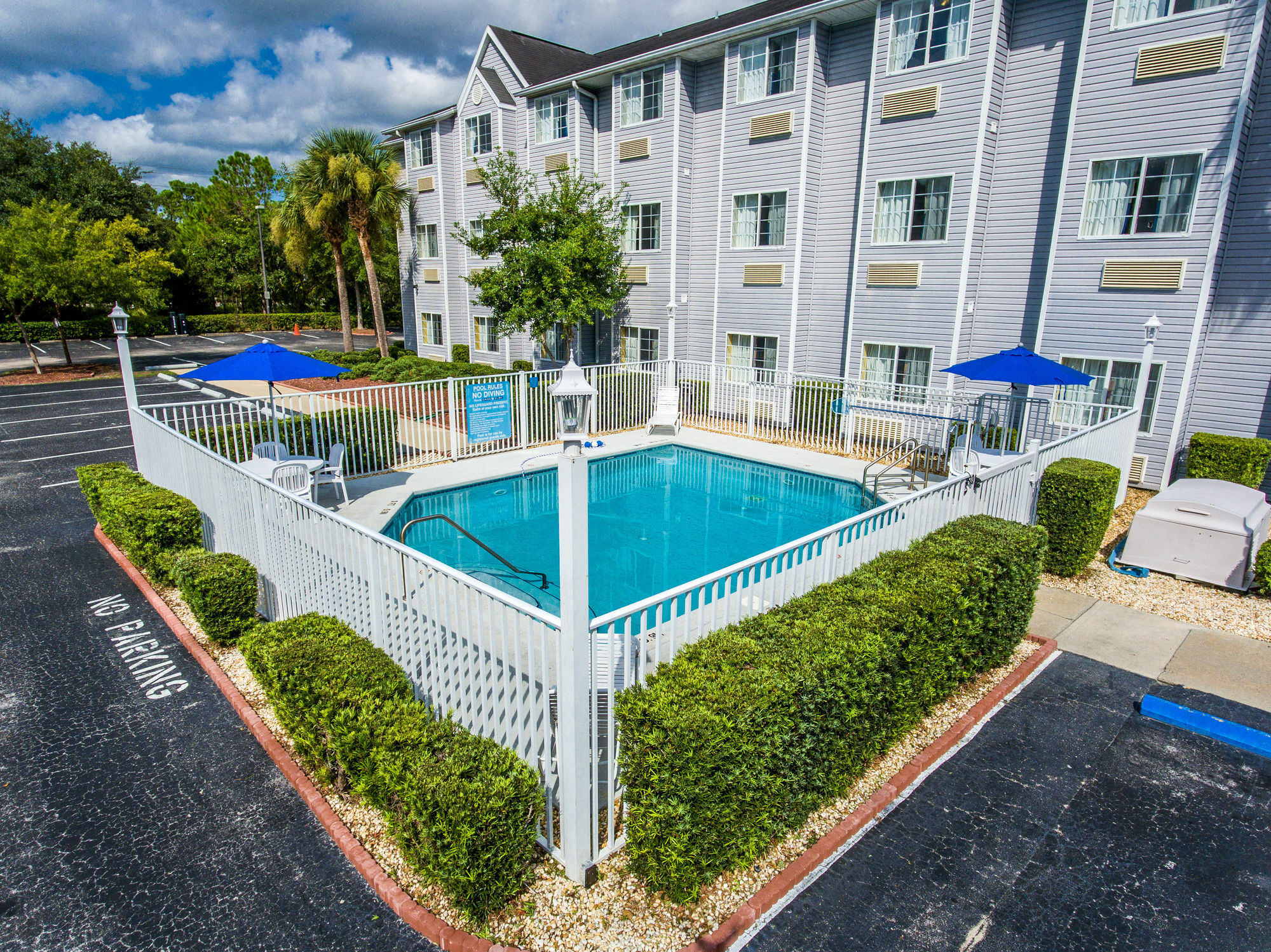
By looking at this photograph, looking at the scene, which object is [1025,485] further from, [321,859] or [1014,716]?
[321,859]

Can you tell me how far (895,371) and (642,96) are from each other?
1087cm

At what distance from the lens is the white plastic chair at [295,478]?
9375 millimetres

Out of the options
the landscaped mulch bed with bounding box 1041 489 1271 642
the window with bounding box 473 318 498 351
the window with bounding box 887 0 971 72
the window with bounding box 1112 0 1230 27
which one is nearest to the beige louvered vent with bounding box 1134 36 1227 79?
the window with bounding box 1112 0 1230 27

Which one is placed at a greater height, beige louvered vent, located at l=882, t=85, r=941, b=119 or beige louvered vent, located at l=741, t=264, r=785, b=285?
beige louvered vent, located at l=882, t=85, r=941, b=119

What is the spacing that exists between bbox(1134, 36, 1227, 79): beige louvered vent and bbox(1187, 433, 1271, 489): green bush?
6.34 metres

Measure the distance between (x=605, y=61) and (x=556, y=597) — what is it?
19.7 metres

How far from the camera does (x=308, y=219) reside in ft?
85.1

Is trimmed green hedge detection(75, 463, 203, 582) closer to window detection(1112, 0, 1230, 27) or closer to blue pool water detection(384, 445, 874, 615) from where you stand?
blue pool water detection(384, 445, 874, 615)

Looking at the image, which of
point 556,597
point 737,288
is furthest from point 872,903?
point 737,288

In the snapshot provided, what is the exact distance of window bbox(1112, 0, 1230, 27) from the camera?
11648 mm

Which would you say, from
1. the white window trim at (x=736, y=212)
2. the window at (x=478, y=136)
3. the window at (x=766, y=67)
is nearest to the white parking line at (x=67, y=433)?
the window at (x=478, y=136)

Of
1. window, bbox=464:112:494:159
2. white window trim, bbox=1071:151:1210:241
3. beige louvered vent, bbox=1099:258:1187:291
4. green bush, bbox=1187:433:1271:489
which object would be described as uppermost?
window, bbox=464:112:494:159

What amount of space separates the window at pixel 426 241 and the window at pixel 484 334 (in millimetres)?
3758

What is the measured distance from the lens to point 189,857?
171 inches
